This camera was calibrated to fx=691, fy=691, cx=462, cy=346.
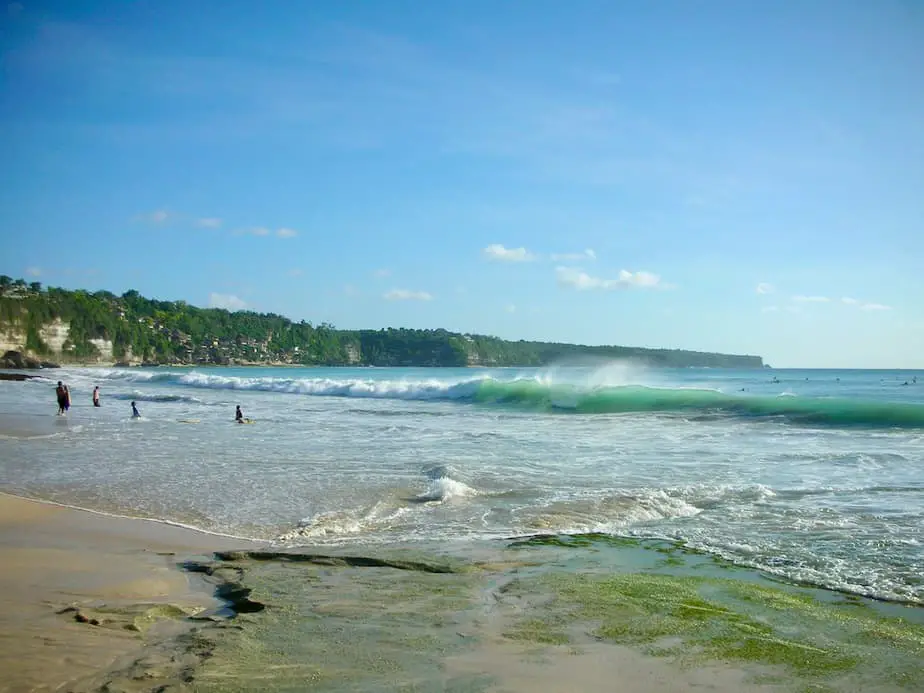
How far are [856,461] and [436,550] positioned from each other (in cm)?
1242

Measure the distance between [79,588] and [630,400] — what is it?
1335 inches

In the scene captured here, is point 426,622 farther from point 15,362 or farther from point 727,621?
point 15,362

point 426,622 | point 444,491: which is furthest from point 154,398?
point 426,622

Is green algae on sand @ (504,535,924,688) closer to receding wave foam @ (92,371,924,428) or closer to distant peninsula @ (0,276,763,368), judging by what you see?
receding wave foam @ (92,371,924,428)

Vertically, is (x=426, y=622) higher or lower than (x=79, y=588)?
higher

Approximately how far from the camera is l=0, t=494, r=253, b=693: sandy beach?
14.9 ft

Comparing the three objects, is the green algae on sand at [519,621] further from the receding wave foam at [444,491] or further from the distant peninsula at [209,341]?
the distant peninsula at [209,341]

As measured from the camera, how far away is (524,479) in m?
13.4

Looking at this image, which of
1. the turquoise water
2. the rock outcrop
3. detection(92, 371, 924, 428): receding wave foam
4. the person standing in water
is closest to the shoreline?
the turquoise water

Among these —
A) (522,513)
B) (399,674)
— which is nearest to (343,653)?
(399,674)

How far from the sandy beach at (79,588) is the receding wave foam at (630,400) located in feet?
86.3

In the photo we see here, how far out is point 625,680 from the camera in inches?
177

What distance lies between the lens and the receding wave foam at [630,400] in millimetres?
28594

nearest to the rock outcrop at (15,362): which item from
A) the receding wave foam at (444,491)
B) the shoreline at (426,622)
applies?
the receding wave foam at (444,491)
